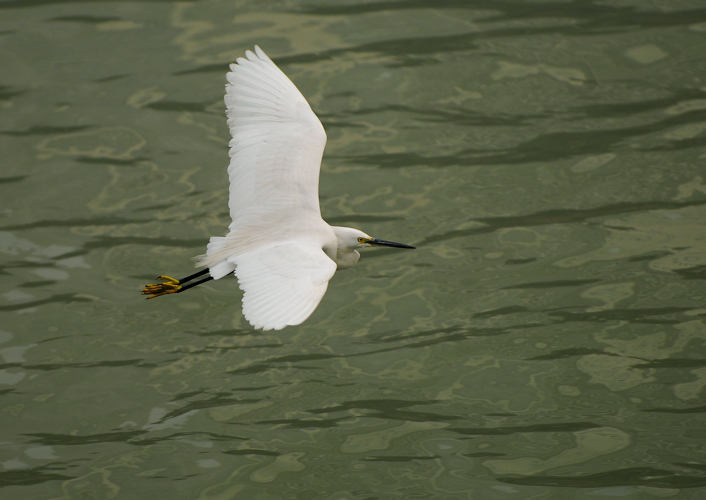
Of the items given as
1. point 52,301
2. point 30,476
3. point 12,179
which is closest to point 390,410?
point 30,476

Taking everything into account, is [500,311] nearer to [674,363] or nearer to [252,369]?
[674,363]

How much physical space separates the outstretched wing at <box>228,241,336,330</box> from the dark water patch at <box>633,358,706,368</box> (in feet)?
10.5

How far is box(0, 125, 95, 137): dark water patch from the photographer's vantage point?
32.0ft

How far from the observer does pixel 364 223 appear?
883cm

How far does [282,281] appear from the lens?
493 centimetres

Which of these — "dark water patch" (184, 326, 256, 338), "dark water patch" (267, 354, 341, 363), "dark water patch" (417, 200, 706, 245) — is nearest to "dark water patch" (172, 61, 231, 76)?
"dark water patch" (417, 200, 706, 245)

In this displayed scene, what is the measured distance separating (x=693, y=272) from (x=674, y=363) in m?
1.20

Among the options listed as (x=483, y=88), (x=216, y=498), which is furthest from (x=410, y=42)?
(x=216, y=498)

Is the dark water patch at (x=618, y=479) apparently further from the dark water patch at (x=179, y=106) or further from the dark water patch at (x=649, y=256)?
the dark water patch at (x=179, y=106)

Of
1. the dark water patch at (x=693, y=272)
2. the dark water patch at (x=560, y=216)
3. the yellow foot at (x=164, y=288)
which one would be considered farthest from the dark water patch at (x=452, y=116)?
the yellow foot at (x=164, y=288)

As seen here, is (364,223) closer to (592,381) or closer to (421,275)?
(421,275)

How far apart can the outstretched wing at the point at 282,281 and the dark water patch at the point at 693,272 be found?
404 cm

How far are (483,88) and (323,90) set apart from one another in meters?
1.81

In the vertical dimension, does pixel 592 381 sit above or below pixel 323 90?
below
